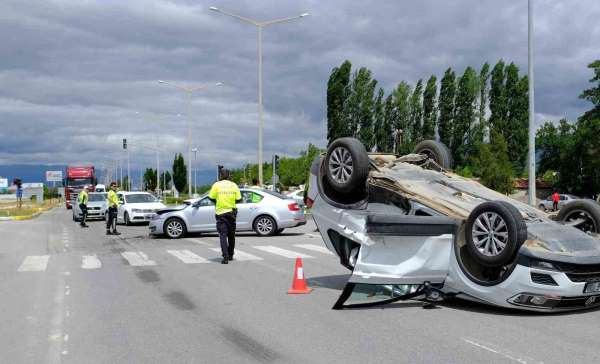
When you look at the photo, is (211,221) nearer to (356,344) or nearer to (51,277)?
(51,277)

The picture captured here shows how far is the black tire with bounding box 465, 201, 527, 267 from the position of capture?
684 cm

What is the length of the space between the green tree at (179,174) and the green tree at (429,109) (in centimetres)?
9240

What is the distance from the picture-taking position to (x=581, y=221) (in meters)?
8.16

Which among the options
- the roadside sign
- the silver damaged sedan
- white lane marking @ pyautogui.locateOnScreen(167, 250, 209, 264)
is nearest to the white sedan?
the silver damaged sedan

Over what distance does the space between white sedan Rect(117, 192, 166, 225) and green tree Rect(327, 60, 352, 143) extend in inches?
1130

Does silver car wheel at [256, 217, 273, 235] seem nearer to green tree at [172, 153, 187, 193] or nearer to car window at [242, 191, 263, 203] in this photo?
car window at [242, 191, 263, 203]

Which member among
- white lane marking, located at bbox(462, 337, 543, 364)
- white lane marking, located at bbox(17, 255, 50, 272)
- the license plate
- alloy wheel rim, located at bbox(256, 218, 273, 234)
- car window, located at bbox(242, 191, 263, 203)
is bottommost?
white lane marking, located at bbox(17, 255, 50, 272)

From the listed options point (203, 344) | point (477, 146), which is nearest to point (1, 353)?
point (203, 344)

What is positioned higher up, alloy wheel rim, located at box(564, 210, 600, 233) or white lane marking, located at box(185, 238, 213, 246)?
alloy wheel rim, located at box(564, 210, 600, 233)

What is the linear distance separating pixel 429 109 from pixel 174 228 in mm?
42836

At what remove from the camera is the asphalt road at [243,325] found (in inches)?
228

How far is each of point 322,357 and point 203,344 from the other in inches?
47.7

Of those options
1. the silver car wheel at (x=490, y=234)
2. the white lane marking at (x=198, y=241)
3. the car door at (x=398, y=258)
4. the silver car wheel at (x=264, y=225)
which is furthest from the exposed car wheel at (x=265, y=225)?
the silver car wheel at (x=490, y=234)

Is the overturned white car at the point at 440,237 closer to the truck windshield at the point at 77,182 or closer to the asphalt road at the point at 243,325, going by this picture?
the asphalt road at the point at 243,325
